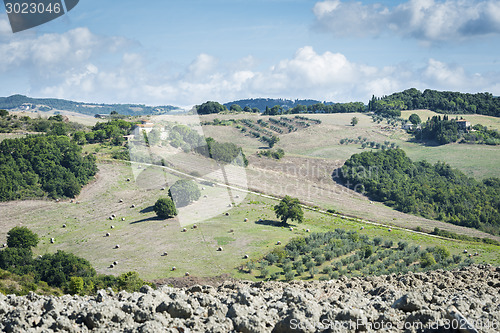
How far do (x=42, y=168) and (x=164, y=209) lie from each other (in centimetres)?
3001

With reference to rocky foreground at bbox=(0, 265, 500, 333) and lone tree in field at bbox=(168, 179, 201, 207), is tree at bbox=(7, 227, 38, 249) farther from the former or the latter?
rocky foreground at bbox=(0, 265, 500, 333)

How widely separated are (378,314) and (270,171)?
8237 centimetres

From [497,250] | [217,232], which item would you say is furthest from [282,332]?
[497,250]

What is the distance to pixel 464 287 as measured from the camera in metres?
19.8

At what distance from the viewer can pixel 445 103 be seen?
181000 millimetres

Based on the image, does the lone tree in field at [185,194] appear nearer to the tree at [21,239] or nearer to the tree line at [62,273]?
the tree at [21,239]

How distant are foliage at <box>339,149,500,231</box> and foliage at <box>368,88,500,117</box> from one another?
70997 mm

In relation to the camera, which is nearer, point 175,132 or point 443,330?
point 443,330

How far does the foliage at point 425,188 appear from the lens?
3228 inches

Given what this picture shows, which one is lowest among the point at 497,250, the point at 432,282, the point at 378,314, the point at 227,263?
the point at 497,250

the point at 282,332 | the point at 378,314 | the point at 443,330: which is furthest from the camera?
the point at 378,314

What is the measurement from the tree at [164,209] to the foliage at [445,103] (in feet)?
439

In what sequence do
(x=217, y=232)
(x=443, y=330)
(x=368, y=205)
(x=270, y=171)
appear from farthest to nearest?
(x=270, y=171) → (x=368, y=205) → (x=217, y=232) → (x=443, y=330)

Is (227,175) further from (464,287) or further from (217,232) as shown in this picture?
(464,287)
